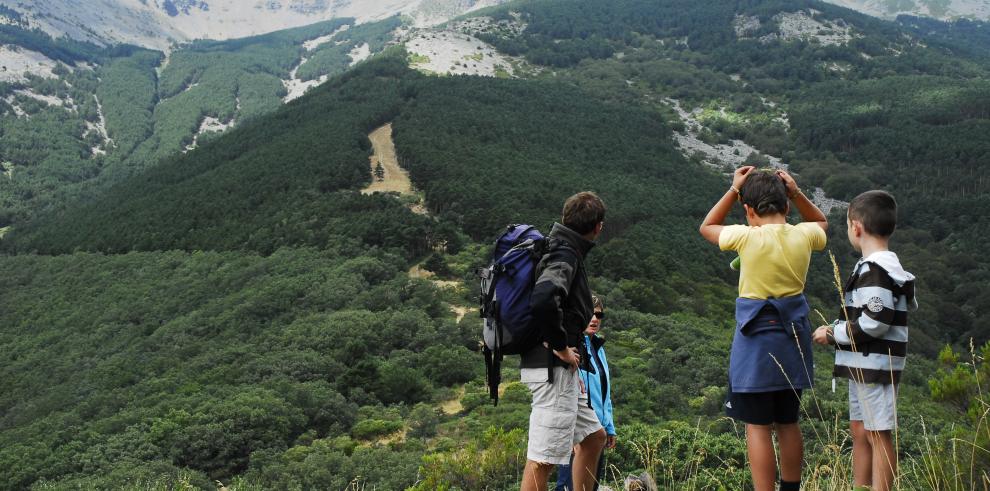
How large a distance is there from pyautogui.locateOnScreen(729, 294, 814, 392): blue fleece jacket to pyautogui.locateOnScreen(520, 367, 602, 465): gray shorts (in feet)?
3.21

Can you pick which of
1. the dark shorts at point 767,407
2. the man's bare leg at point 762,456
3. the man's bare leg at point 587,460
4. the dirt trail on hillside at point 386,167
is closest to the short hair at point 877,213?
the dark shorts at point 767,407

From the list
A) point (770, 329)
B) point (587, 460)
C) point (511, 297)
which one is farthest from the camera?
point (587, 460)

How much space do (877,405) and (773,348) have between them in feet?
2.25

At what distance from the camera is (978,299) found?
161 feet

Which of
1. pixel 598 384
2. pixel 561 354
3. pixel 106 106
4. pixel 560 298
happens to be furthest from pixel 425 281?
pixel 106 106

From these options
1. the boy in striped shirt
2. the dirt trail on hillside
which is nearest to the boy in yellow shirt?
the boy in striped shirt

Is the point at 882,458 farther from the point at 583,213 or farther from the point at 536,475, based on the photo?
the point at 583,213

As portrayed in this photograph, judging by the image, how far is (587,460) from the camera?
4516 millimetres

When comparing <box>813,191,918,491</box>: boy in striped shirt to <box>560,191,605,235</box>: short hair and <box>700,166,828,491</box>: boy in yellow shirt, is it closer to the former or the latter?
<box>700,166,828,491</box>: boy in yellow shirt

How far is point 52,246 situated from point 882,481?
71566 mm

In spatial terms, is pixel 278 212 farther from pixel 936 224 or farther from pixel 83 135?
pixel 83 135

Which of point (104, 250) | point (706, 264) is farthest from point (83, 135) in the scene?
point (706, 264)

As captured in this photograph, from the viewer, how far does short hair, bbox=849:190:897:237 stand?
12.6ft

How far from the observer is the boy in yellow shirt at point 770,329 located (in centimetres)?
378
